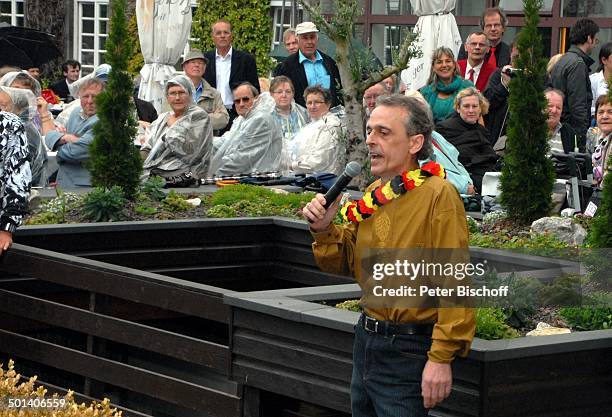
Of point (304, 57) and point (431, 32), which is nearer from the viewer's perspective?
point (431, 32)

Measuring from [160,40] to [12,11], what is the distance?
12.3 m

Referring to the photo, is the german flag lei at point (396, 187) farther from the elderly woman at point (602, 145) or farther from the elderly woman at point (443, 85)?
the elderly woman at point (443, 85)

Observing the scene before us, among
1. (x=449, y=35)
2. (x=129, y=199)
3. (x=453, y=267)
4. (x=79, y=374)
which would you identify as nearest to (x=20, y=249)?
(x=79, y=374)

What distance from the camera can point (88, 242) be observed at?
9.12 m

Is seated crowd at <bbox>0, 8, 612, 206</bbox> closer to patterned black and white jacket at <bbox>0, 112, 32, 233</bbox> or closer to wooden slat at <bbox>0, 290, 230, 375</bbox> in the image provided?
patterned black and white jacket at <bbox>0, 112, 32, 233</bbox>

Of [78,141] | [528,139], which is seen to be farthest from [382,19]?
[528,139]

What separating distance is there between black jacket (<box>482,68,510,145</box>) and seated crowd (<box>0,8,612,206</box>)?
1 cm

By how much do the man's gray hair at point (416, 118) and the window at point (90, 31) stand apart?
73.2 ft

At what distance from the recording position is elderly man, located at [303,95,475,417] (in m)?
4.70

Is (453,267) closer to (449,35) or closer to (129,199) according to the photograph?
(129,199)

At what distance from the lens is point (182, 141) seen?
39.9 feet

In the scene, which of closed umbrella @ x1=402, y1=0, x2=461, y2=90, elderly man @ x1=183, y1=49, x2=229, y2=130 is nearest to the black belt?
elderly man @ x1=183, y1=49, x2=229, y2=130

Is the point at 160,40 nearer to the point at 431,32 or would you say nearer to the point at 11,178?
the point at 431,32

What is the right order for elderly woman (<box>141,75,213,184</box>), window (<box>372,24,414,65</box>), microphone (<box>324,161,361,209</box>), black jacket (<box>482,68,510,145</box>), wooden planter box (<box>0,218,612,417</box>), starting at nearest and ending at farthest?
microphone (<box>324,161,361,209</box>) < wooden planter box (<box>0,218,612,417</box>) < elderly woman (<box>141,75,213,184</box>) < black jacket (<box>482,68,510,145</box>) < window (<box>372,24,414,65</box>)
